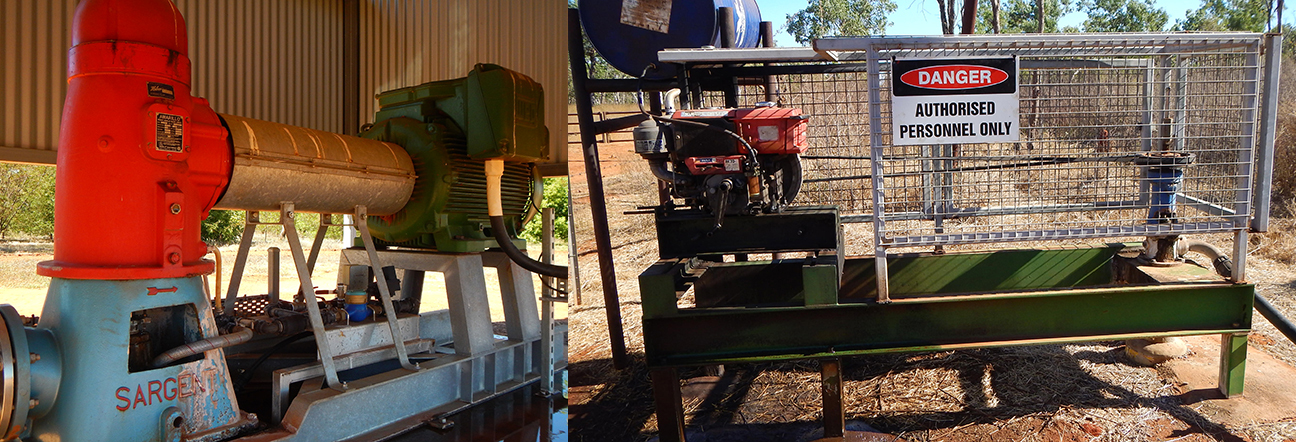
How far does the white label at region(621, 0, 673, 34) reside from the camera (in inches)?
182

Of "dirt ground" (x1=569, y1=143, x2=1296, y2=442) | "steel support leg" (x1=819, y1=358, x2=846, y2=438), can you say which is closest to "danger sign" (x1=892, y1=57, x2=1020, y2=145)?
"steel support leg" (x1=819, y1=358, x2=846, y2=438)

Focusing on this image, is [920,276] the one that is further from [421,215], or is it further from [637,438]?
[421,215]

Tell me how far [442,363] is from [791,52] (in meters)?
2.70

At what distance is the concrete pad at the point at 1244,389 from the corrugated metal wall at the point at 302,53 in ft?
17.5

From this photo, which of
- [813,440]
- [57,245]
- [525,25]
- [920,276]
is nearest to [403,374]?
[57,245]

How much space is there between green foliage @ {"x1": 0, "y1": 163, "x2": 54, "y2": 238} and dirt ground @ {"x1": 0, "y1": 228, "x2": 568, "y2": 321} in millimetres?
222

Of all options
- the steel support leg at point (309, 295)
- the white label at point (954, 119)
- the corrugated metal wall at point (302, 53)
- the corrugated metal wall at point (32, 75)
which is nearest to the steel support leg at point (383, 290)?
the steel support leg at point (309, 295)

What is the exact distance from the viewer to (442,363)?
14.5 ft

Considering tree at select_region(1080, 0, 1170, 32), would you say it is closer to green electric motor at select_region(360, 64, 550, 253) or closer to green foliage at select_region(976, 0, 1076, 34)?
green foliage at select_region(976, 0, 1076, 34)

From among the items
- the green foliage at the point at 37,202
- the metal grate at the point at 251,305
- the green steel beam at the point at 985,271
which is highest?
the green foliage at the point at 37,202

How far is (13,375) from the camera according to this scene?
9.07 ft

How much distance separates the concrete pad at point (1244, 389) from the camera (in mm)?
3643

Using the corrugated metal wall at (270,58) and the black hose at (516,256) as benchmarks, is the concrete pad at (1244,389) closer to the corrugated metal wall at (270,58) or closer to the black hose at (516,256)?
the black hose at (516,256)

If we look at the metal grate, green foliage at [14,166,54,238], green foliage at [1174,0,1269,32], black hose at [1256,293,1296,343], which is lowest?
the metal grate
